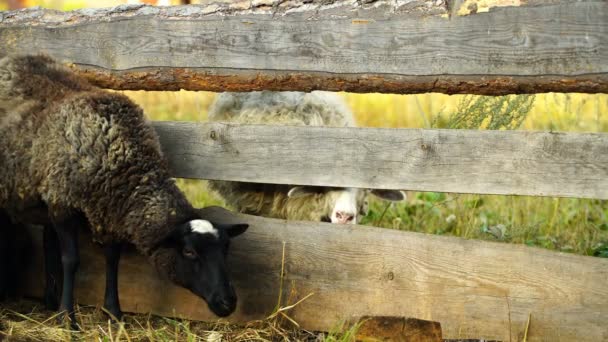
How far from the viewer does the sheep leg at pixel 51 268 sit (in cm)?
493

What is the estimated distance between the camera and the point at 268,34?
4406 millimetres

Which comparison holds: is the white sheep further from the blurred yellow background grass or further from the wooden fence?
the wooden fence

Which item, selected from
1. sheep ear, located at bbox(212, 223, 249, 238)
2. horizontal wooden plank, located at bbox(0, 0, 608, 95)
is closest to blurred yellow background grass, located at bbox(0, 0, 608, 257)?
horizontal wooden plank, located at bbox(0, 0, 608, 95)

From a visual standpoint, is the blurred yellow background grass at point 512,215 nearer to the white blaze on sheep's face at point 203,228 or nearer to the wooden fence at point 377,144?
the wooden fence at point 377,144

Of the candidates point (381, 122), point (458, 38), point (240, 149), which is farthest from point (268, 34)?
point (381, 122)

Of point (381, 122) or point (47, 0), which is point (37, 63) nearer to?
point (381, 122)

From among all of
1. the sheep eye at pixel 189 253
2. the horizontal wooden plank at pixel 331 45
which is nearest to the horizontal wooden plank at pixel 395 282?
the sheep eye at pixel 189 253

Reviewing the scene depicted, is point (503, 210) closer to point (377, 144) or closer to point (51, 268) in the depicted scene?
point (377, 144)

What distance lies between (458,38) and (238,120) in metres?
1.93

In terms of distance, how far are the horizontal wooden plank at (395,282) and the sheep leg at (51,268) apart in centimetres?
15

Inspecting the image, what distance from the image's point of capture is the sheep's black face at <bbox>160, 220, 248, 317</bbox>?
166 inches

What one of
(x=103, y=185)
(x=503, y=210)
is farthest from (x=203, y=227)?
(x=503, y=210)

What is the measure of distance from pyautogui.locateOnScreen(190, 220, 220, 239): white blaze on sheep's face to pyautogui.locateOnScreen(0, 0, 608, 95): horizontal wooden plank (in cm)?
80

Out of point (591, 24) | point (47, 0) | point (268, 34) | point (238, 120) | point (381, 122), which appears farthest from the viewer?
point (47, 0)
